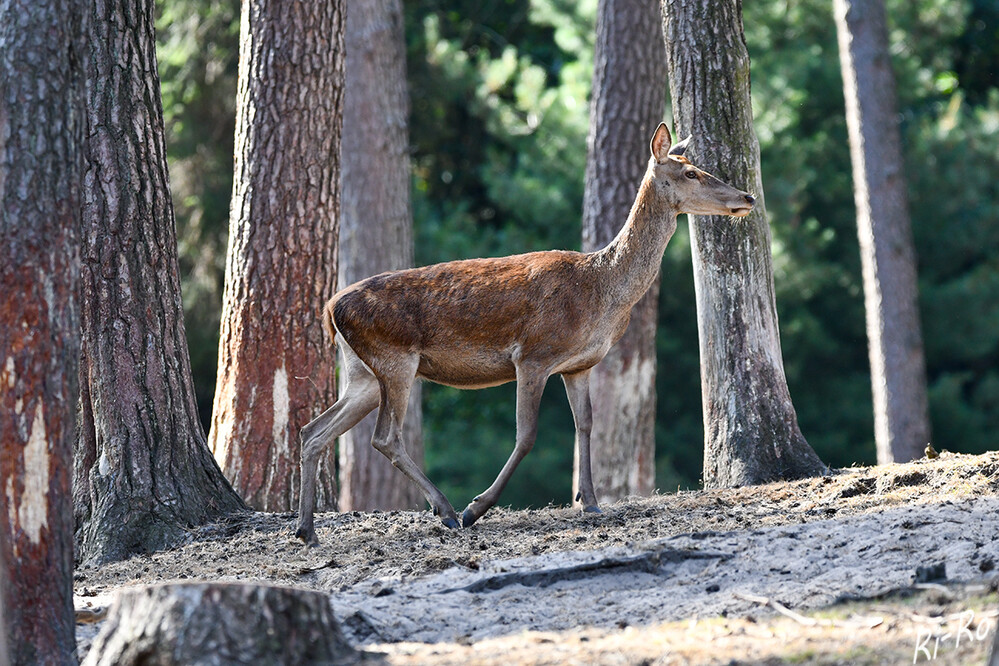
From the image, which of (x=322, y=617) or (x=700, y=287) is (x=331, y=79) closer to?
(x=700, y=287)

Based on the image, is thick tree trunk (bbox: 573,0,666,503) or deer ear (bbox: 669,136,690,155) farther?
thick tree trunk (bbox: 573,0,666,503)

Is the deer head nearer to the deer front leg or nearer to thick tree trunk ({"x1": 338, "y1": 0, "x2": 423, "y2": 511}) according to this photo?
the deer front leg

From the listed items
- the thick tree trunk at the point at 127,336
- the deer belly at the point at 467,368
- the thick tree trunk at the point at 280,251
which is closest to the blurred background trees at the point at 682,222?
the thick tree trunk at the point at 280,251

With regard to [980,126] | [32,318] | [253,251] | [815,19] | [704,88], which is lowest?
[32,318]

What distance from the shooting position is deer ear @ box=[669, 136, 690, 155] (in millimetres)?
8359

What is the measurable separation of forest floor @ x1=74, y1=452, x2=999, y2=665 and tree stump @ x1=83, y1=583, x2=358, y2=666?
39 cm

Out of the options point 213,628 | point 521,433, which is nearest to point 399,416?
point 521,433

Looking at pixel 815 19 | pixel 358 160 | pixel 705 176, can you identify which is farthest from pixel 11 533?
pixel 815 19

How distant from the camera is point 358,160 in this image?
14289 millimetres

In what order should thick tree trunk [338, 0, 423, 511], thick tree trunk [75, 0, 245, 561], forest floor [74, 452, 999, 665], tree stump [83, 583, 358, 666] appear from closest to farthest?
tree stump [83, 583, 358, 666] → forest floor [74, 452, 999, 665] → thick tree trunk [75, 0, 245, 561] → thick tree trunk [338, 0, 423, 511]

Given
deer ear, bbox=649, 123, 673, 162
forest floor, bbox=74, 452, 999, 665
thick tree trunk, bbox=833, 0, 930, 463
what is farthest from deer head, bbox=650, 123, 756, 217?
thick tree trunk, bbox=833, 0, 930, 463

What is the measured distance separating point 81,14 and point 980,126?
18.8 m

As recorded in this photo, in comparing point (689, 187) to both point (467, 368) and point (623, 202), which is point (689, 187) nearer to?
point (467, 368)

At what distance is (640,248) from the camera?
27.3ft
